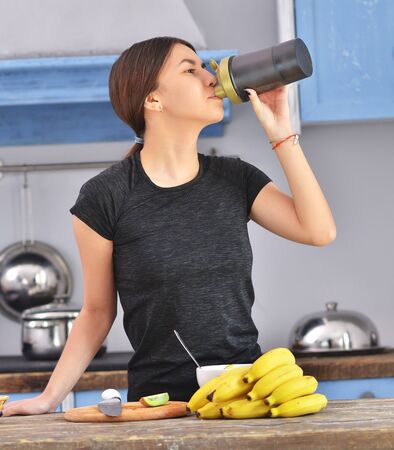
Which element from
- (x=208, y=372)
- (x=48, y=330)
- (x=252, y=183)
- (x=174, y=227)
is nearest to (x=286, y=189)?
(x=48, y=330)

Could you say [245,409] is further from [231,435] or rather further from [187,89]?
[187,89]

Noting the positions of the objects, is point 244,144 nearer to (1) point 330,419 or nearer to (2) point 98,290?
(2) point 98,290

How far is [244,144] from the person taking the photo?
320cm

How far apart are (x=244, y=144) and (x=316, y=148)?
0.24m

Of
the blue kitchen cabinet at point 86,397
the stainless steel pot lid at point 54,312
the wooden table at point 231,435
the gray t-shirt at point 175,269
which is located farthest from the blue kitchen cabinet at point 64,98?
the wooden table at point 231,435

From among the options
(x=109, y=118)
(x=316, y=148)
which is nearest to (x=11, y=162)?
(x=109, y=118)

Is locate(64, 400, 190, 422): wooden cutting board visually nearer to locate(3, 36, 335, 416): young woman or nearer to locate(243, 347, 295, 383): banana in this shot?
locate(243, 347, 295, 383): banana

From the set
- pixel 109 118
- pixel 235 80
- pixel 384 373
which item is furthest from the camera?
pixel 109 118

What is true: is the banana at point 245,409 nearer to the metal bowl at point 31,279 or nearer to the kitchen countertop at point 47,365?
the kitchen countertop at point 47,365

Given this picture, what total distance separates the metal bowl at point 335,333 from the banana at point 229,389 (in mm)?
Answer: 1484

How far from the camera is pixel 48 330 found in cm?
278

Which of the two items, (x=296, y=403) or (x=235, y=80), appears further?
(x=235, y=80)

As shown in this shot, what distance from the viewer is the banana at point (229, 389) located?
126 centimetres

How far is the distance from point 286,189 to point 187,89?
1.55 metres
